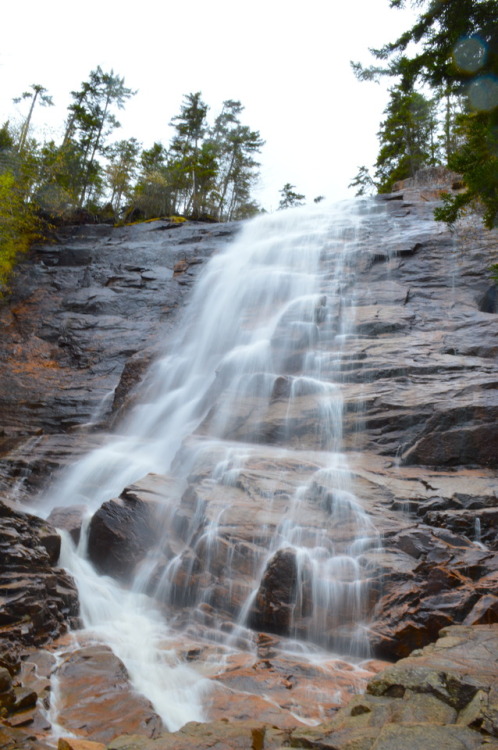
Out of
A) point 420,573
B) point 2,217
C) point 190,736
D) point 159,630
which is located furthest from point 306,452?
point 2,217

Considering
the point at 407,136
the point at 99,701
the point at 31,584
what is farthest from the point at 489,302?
the point at 407,136

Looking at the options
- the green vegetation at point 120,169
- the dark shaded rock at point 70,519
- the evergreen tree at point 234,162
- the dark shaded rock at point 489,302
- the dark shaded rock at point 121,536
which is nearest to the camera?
the dark shaded rock at point 121,536

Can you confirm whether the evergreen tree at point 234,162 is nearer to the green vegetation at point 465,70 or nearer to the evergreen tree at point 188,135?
the evergreen tree at point 188,135

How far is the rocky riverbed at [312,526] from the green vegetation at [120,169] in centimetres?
1227

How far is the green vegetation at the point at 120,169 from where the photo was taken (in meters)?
24.9

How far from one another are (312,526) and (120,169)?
1188 inches

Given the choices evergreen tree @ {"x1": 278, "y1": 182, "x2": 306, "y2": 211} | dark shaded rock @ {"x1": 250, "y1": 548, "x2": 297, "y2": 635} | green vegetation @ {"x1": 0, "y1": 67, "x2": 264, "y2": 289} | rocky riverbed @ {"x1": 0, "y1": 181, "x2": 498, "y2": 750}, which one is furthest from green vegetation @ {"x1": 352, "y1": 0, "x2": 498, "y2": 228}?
evergreen tree @ {"x1": 278, "y1": 182, "x2": 306, "y2": 211}

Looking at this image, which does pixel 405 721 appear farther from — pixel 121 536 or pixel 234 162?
pixel 234 162

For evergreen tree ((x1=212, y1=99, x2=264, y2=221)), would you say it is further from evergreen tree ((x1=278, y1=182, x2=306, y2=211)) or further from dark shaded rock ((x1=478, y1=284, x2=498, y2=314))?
dark shaded rock ((x1=478, y1=284, x2=498, y2=314))

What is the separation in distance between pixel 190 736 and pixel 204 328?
46.1 feet

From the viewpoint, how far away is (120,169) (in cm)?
3138

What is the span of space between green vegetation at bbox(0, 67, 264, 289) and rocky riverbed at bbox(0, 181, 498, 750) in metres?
12.3

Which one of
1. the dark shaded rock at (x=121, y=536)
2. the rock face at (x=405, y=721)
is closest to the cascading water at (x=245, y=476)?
the dark shaded rock at (x=121, y=536)

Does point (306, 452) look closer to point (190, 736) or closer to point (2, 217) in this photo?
point (190, 736)
